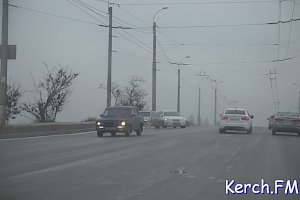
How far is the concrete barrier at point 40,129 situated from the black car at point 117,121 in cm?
384

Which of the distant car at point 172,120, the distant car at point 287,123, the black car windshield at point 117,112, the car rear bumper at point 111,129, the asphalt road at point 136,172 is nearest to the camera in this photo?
the asphalt road at point 136,172

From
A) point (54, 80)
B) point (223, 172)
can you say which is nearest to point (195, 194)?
point (223, 172)

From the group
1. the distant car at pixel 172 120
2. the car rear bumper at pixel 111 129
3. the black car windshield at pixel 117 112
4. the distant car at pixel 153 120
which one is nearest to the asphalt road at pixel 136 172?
the car rear bumper at pixel 111 129

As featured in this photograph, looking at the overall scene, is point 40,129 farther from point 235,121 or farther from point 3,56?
point 235,121

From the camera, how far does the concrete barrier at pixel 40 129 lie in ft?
90.8

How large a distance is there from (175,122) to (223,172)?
37866 millimetres

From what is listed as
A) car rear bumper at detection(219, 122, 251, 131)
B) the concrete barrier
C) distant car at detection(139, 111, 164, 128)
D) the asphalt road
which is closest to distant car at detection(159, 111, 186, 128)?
distant car at detection(139, 111, 164, 128)

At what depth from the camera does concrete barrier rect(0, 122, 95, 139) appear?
27.7 m

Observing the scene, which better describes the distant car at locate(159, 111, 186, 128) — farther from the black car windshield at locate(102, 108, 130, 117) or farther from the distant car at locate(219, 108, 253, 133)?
the black car windshield at locate(102, 108, 130, 117)

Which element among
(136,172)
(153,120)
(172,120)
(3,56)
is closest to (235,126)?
(3,56)

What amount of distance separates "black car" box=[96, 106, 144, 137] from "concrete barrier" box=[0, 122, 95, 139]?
384cm

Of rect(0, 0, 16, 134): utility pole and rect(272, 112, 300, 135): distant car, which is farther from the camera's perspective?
rect(272, 112, 300, 135): distant car

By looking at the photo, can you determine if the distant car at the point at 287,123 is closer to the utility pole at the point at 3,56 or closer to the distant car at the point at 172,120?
the utility pole at the point at 3,56

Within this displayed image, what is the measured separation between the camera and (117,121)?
97.9 feet
